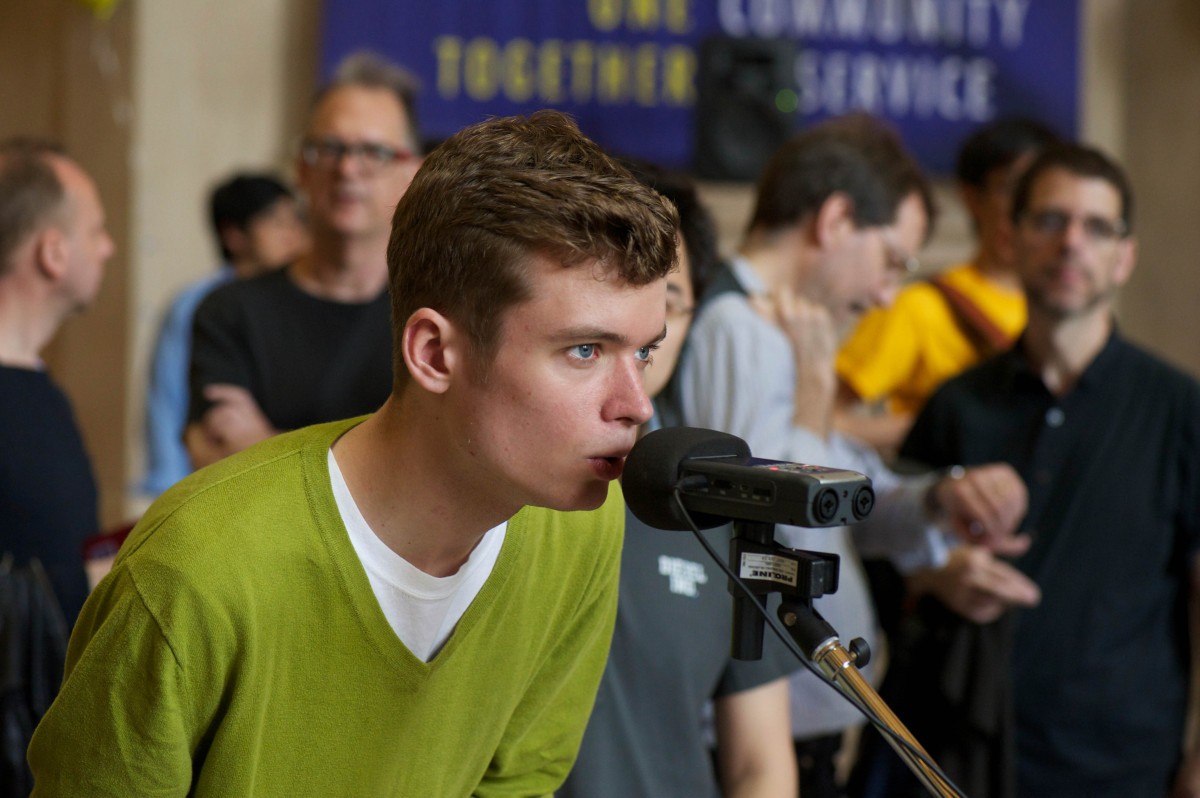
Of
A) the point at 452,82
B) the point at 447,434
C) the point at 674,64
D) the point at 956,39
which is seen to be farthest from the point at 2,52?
the point at 447,434

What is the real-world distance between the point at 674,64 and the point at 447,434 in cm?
440

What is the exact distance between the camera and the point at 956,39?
561cm

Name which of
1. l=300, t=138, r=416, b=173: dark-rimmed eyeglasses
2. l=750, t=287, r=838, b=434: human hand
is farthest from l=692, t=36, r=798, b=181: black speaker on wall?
l=750, t=287, r=838, b=434: human hand

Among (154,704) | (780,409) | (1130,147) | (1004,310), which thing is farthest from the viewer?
(1130,147)

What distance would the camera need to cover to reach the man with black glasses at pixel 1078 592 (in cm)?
278

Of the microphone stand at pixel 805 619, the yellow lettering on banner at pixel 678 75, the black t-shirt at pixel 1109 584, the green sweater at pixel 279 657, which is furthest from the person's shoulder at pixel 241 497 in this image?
the yellow lettering on banner at pixel 678 75

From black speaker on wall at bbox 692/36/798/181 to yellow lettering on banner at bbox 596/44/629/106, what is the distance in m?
0.48

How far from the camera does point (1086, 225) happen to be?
119 inches

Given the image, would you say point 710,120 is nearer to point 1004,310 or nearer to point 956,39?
point 956,39

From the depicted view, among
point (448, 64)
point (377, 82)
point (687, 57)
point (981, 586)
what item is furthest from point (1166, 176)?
point (377, 82)

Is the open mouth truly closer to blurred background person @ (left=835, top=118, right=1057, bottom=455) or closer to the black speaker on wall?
blurred background person @ (left=835, top=118, right=1057, bottom=455)

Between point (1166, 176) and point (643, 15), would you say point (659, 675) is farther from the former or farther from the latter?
point (1166, 176)

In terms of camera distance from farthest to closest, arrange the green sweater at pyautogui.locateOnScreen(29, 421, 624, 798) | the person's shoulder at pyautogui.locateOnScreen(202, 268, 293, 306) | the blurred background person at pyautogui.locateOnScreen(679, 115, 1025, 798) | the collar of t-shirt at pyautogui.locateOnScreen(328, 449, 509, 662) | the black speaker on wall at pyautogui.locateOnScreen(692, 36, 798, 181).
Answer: the black speaker on wall at pyautogui.locateOnScreen(692, 36, 798, 181)
the person's shoulder at pyautogui.locateOnScreen(202, 268, 293, 306)
the blurred background person at pyautogui.locateOnScreen(679, 115, 1025, 798)
the collar of t-shirt at pyautogui.locateOnScreen(328, 449, 509, 662)
the green sweater at pyautogui.locateOnScreen(29, 421, 624, 798)

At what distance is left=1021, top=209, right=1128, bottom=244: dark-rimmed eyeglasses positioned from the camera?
302 cm
